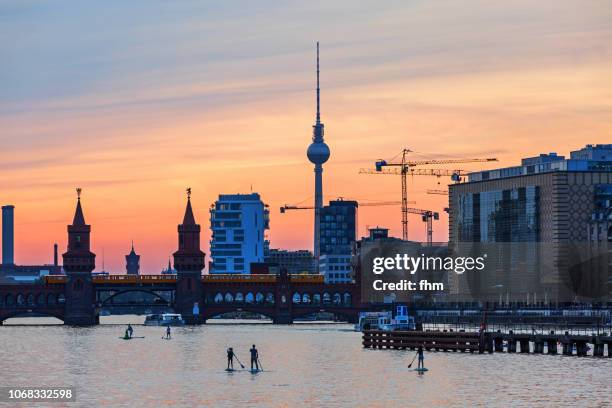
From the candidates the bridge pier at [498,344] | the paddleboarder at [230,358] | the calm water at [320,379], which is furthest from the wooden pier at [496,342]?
the paddleboarder at [230,358]

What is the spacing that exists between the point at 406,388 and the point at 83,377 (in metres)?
31.8

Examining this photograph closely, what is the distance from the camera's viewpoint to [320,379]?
13725 centimetres

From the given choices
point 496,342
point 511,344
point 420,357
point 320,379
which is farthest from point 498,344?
point 320,379

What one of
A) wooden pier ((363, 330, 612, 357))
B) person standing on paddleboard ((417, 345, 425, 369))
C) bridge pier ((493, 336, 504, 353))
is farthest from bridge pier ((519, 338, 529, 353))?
person standing on paddleboard ((417, 345, 425, 369))

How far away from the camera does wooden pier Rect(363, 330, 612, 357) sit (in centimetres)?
16450

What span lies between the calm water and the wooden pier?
81.2 inches

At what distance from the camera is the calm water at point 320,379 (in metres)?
115

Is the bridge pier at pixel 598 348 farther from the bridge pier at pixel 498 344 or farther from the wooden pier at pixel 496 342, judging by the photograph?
the bridge pier at pixel 498 344

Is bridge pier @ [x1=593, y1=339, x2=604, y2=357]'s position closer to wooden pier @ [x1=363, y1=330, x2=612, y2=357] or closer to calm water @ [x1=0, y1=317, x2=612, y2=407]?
wooden pier @ [x1=363, y1=330, x2=612, y2=357]

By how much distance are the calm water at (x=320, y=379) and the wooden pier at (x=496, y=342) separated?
2.06 meters

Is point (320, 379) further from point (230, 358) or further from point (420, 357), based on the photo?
point (420, 357)

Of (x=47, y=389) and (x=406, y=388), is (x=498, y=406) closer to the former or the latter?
(x=406, y=388)

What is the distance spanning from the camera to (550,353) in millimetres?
172000

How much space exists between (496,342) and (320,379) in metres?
42.7
